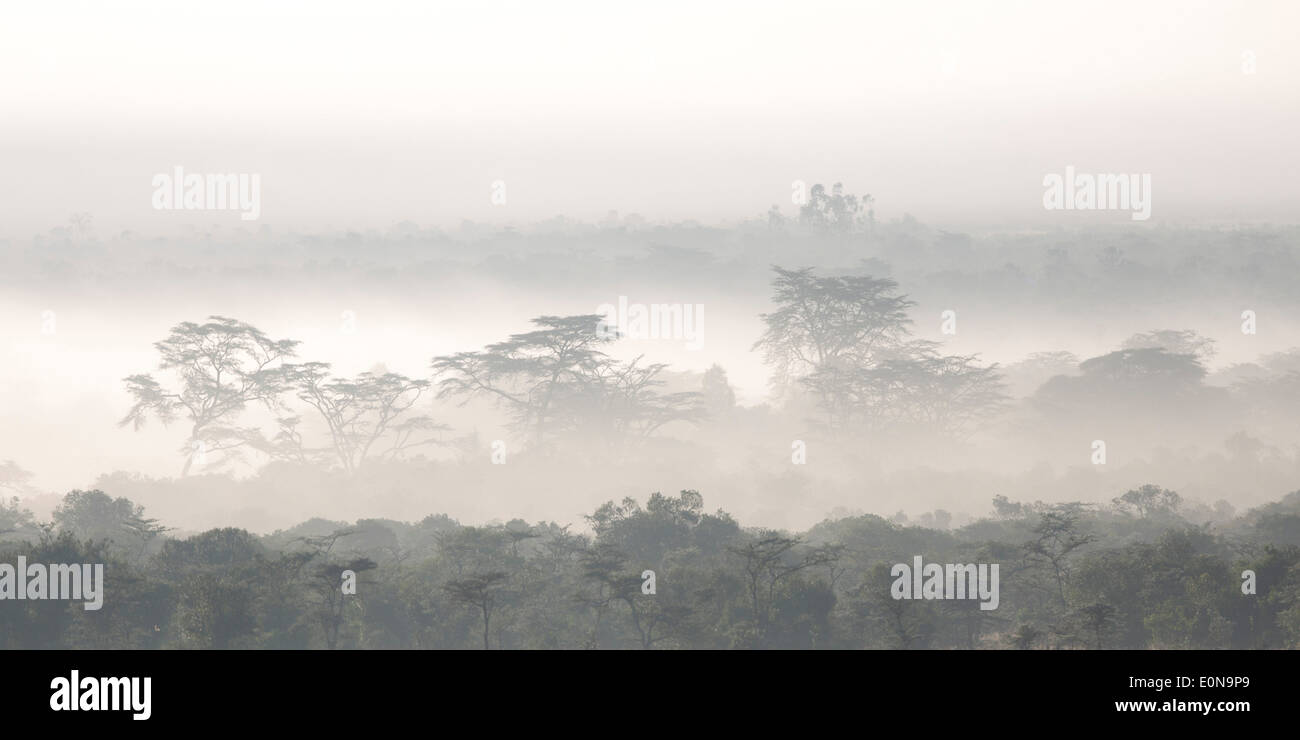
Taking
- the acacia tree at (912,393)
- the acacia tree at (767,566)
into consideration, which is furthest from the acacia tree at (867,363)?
the acacia tree at (767,566)

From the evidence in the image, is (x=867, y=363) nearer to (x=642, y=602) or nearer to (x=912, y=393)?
(x=912, y=393)

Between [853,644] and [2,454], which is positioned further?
[2,454]

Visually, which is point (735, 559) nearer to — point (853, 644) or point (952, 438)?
point (853, 644)

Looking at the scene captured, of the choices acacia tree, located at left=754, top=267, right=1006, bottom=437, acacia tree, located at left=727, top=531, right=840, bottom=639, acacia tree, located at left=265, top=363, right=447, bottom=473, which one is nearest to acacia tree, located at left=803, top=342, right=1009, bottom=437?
acacia tree, located at left=754, top=267, right=1006, bottom=437

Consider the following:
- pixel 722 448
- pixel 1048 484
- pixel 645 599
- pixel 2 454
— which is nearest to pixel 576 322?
pixel 722 448

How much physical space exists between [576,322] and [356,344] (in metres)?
61.8

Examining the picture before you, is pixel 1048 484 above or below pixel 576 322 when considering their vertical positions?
below

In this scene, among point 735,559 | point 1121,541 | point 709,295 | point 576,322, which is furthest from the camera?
point 709,295

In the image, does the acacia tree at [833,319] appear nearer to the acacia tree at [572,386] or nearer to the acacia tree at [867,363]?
the acacia tree at [867,363]

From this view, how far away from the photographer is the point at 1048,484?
186ft

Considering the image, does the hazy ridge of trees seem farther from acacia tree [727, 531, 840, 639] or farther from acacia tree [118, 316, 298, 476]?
acacia tree [118, 316, 298, 476]

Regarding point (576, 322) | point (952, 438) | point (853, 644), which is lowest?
point (853, 644)

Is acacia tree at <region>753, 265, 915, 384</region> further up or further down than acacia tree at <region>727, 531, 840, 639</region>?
further up
